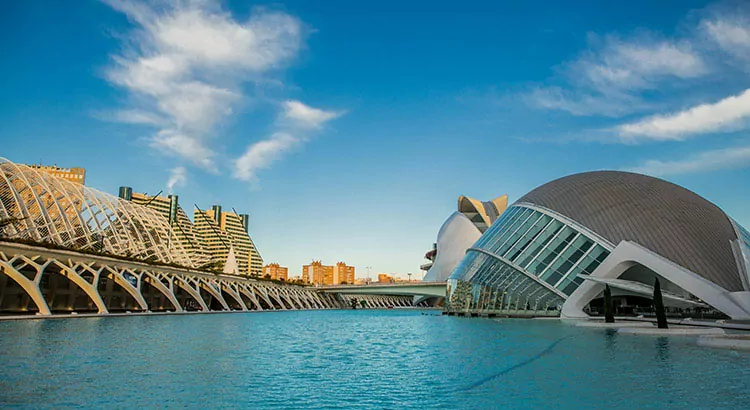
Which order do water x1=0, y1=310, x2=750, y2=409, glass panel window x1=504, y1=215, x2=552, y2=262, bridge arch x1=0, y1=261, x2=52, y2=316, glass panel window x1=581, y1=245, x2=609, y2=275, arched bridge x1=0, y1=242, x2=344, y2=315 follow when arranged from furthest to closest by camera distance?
glass panel window x1=504, y1=215, x2=552, y2=262, glass panel window x1=581, y1=245, x2=609, y2=275, arched bridge x1=0, y1=242, x2=344, y2=315, bridge arch x1=0, y1=261, x2=52, y2=316, water x1=0, y1=310, x2=750, y2=409

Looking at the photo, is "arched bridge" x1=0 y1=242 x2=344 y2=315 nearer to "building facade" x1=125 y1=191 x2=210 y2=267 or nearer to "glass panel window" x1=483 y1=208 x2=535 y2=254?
"building facade" x1=125 y1=191 x2=210 y2=267

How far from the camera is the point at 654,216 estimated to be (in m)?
42.6

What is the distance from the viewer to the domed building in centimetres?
3734

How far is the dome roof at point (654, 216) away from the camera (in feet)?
125

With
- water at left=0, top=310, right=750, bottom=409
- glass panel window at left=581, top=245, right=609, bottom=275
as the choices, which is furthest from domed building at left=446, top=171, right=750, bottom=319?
water at left=0, top=310, right=750, bottom=409

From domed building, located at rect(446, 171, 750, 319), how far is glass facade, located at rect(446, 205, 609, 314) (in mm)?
86

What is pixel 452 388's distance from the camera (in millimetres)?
12219

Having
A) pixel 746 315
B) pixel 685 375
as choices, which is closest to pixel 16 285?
pixel 685 375

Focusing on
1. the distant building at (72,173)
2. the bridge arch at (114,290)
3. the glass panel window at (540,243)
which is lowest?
the bridge arch at (114,290)

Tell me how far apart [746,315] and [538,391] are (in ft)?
95.8

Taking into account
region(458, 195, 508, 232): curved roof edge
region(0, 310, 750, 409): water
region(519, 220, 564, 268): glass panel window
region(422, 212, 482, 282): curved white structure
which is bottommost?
region(0, 310, 750, 409): water

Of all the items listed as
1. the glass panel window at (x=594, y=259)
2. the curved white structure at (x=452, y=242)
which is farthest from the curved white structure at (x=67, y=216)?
the curved white structure at (x=452, y=242)

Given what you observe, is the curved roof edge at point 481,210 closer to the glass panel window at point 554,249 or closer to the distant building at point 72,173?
the glass panel window at point 554,249

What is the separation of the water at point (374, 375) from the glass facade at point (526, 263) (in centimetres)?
2004
